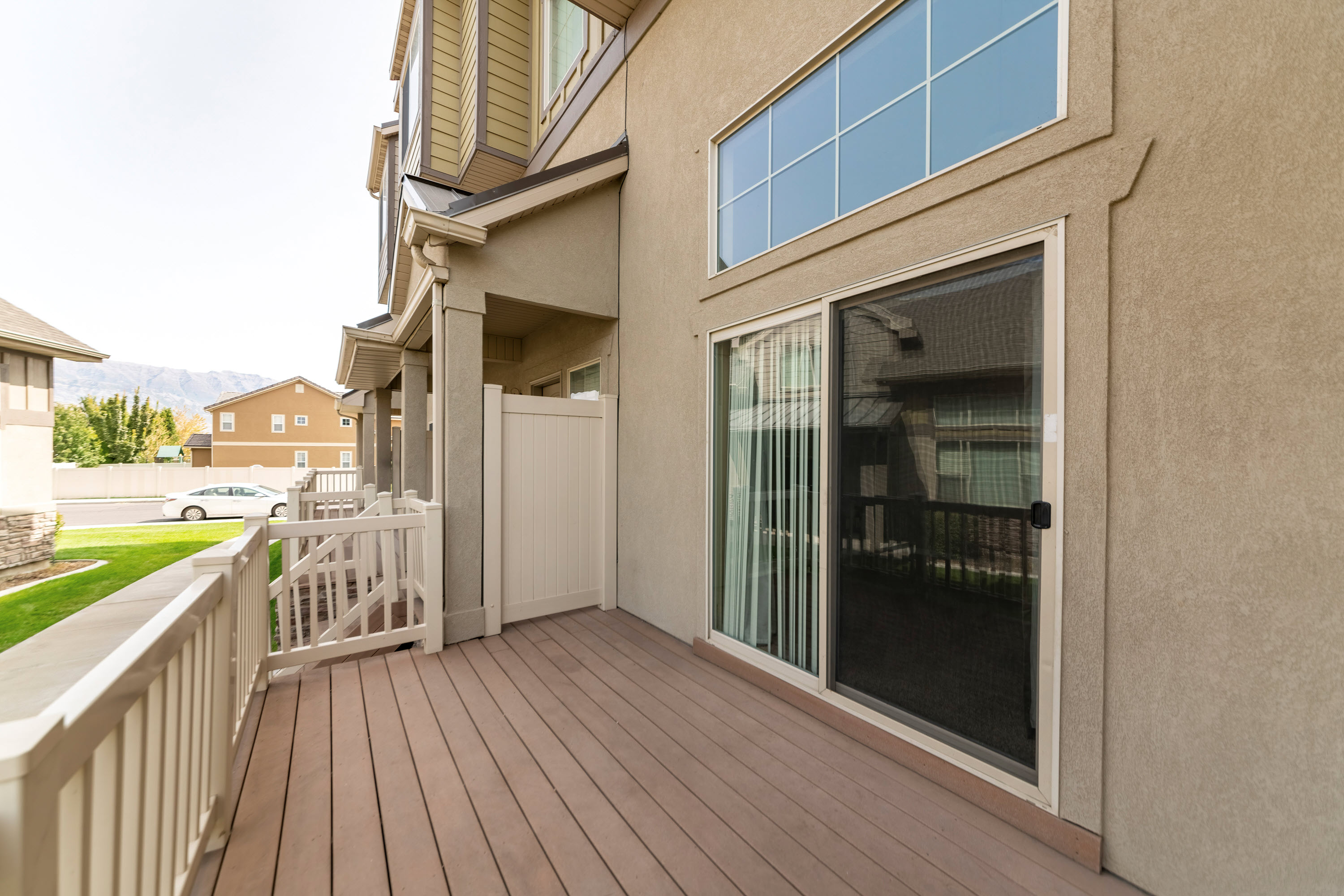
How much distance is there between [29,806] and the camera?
0.61 metres

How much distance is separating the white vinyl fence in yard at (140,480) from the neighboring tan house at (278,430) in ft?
10.2

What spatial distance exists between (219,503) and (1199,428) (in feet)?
66.6

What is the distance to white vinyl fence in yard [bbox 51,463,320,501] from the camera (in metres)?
22.3

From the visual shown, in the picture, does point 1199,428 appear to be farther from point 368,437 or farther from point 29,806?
point 368,437

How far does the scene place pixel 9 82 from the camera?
555 inches

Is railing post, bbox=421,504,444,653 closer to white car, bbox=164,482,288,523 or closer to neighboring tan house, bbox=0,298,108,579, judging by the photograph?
neighboring tan house, bbox=0,298,108,579

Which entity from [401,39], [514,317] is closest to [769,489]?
[514,317]

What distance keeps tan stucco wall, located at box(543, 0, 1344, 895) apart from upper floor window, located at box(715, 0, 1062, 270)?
145 millimetres

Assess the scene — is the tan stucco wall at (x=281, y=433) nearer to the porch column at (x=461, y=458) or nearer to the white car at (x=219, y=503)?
the white car at (x=219, y=503)

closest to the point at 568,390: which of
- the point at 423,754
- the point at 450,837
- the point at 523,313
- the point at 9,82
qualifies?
the point at 523,313

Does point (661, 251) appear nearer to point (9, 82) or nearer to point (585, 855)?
point (585, 855)

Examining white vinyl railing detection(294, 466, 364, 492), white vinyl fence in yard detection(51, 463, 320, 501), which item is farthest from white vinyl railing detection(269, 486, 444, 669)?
white vinyl fence in yard detection(51, 463, 320, 501)

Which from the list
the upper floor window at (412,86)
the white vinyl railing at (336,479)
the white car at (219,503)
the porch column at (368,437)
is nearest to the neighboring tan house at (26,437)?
the white vinyl railing at (336,479)

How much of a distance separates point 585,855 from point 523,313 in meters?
4.45
